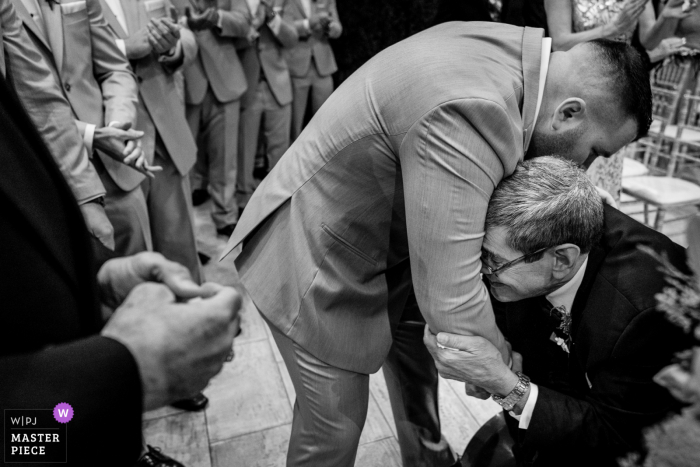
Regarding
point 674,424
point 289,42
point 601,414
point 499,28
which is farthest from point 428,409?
point 289,42

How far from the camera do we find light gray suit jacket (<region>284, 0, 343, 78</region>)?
3.65 metres

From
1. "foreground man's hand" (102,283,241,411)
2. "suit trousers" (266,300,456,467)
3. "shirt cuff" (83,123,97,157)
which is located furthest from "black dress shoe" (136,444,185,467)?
"foreground man's hand" (102,283,241,411)

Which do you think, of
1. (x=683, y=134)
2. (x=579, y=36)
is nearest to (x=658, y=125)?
(x=683, y=134)

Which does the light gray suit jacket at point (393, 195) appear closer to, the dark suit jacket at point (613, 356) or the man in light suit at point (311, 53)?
the dark suit jacket at point (613, 356)

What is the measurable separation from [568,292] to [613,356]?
197 millimetres

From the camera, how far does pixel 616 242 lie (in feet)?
3.89

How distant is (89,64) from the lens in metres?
1.82

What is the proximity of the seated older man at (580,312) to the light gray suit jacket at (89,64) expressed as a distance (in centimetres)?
127

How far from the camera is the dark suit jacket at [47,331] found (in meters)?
0.63

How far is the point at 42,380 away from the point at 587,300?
3.32 feet

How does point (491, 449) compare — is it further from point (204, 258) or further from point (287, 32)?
point (287, 32)

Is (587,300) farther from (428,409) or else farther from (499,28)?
(428,409)

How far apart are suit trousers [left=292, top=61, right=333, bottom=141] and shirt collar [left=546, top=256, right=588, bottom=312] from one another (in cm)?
289

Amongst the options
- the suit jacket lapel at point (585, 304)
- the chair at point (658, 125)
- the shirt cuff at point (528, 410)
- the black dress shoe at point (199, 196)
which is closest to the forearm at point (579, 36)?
the chair at point (658, 125)
